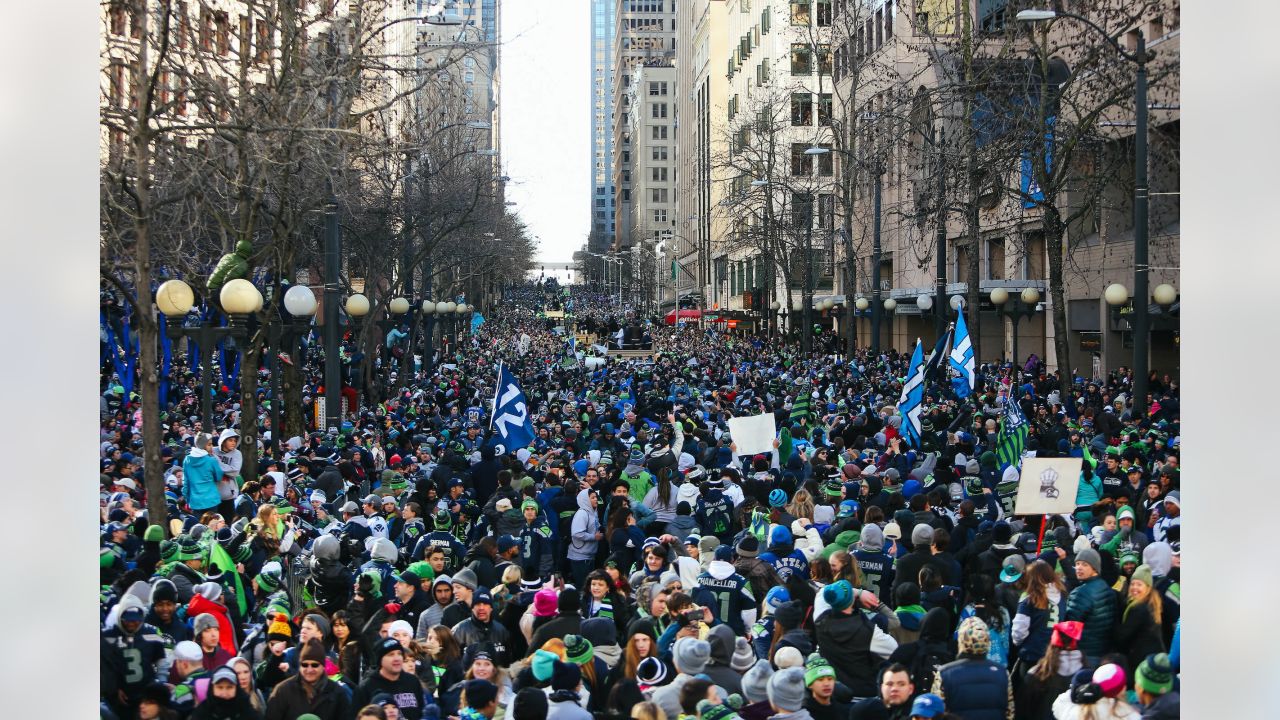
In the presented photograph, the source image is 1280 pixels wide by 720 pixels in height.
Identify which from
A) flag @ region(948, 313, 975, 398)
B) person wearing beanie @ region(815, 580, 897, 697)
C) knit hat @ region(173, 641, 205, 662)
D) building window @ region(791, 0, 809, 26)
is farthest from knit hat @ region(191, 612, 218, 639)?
building window @ region(791, 0, 809, 26)

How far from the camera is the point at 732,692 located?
7672mm

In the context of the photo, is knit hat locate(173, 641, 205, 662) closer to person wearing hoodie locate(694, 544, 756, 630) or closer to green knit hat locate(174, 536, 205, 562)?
green knit hat locate(174, 536, 205, 562)

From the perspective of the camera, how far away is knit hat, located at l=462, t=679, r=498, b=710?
720 centimetres

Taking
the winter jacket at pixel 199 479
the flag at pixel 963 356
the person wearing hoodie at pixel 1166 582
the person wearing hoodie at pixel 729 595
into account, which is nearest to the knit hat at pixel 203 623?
the person wearing hoodie at pixel 729 595

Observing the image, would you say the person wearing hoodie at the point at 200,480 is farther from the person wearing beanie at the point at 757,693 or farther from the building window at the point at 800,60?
the building window at the point at 800,60

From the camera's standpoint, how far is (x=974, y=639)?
7.43 m

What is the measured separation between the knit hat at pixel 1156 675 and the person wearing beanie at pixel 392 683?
11.4 feet

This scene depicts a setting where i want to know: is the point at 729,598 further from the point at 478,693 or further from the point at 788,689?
the point at 478,693

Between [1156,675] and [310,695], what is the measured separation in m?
4.02

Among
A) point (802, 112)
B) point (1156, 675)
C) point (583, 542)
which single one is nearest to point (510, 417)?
point (583, 542)

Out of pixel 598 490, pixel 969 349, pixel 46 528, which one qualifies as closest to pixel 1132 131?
pixel 969 349

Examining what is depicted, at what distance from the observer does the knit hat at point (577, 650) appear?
Result: 796 centimetres

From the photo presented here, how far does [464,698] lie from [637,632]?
1179 millimetres

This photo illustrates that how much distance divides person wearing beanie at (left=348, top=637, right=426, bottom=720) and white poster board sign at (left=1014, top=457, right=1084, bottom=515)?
5.74 m
